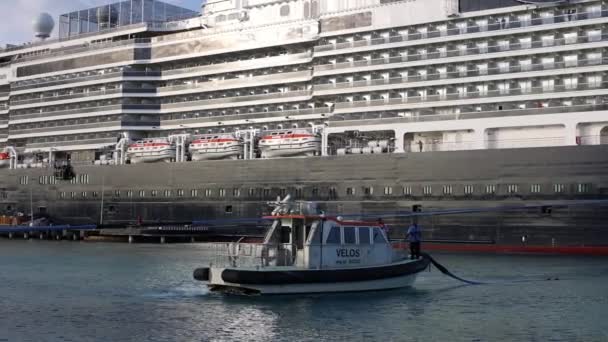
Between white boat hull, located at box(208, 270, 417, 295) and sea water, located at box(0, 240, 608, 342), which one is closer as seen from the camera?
sea water, located at box(0, 240, 608, 342)

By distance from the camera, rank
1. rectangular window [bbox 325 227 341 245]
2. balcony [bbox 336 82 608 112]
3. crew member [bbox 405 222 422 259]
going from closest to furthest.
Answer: rectangular window [bbox 325 227 341 245] < crew member [bbox 405 222 422 259] < balcony [bbox 336 82 608 112]

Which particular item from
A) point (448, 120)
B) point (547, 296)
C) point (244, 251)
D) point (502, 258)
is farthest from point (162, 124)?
point (547, 296)

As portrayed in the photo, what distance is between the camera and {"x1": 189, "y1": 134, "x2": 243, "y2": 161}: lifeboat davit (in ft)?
157

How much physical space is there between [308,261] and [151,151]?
2895 centimetres

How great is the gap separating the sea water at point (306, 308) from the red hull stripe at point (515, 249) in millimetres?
2271

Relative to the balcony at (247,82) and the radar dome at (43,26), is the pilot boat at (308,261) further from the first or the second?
the radar dome at (43,26)

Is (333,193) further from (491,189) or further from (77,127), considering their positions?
(77,127)

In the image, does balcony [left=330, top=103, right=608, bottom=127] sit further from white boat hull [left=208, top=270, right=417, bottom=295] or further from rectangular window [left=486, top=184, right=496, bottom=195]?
white boat hull [left=208, top=270, right=417, bottom=295]

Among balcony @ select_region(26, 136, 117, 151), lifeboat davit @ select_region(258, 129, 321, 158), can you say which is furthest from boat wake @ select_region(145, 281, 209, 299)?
balcony @ select_region(26, 136, 117, 151)

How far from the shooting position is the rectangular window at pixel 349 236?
84.4 ft

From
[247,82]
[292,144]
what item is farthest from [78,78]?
[292,144]

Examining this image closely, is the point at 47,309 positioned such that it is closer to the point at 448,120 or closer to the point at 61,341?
the point at 61,341

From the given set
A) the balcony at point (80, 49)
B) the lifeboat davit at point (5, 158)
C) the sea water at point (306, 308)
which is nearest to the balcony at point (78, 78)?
the balcony at point (80, 49)

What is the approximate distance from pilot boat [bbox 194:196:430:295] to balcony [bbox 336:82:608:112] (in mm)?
16119
